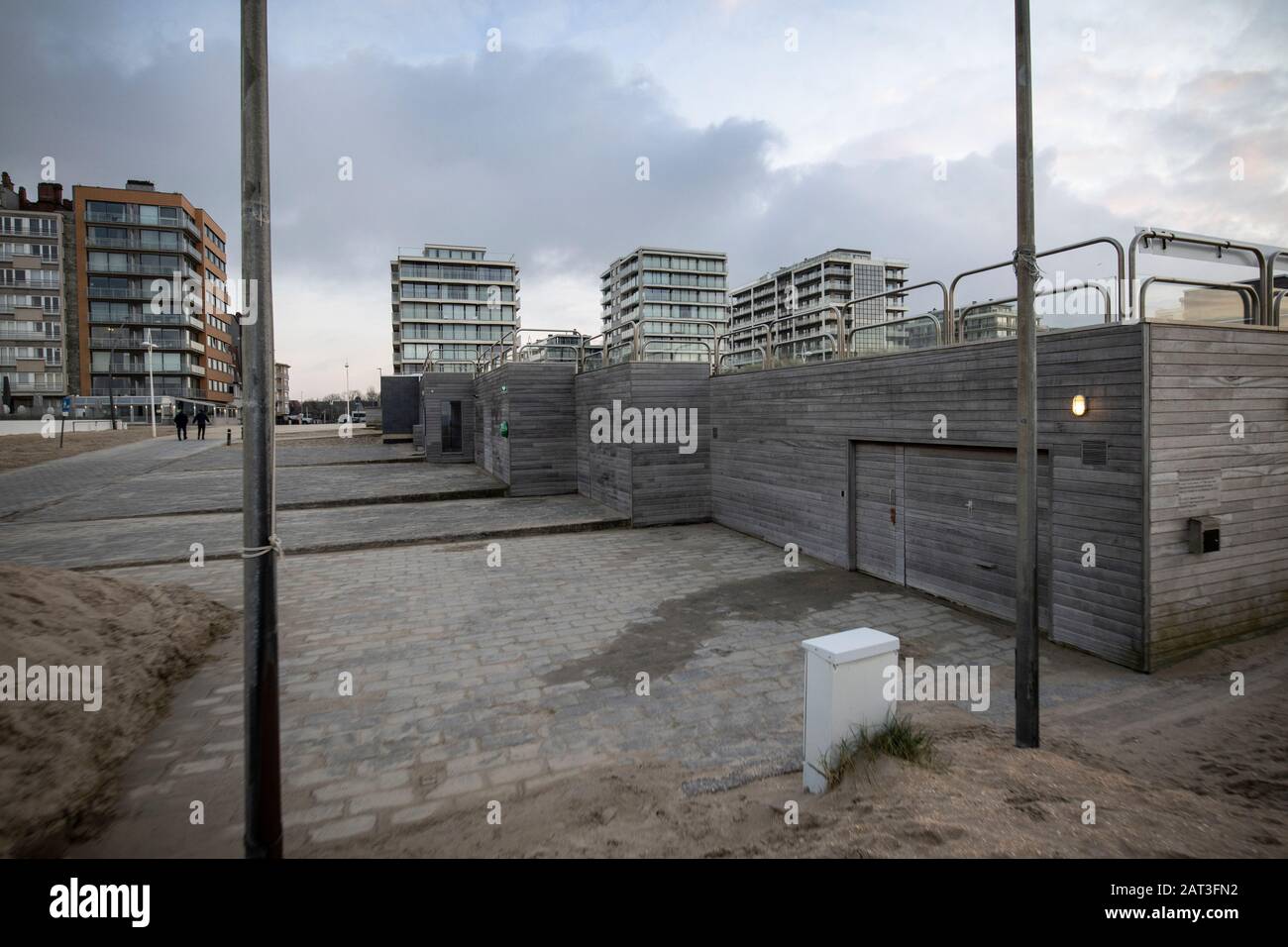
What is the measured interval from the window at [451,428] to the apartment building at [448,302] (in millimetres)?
61905

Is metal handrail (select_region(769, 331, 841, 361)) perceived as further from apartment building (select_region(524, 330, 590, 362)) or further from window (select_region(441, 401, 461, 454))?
window (select_region(441, 401, 461, 454))

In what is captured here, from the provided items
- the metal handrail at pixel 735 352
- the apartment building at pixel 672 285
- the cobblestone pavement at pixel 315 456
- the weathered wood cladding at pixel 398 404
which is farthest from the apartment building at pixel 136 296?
the metal handrail at pixel 735 352

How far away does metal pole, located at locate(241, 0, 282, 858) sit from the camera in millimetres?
3326

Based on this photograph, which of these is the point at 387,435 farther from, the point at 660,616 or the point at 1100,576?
the point at 1100,576

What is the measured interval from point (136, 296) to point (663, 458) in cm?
8115

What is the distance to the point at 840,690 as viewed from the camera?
4.20m

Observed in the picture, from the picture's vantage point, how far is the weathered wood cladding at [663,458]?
14609 millimetres

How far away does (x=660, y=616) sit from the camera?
830 cm

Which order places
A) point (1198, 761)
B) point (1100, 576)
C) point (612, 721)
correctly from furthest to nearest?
point (1100, 576)
point (612, 721)
point (1198, 761)

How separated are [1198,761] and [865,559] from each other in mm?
5804

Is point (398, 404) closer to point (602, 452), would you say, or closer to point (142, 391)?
point (602, 452)

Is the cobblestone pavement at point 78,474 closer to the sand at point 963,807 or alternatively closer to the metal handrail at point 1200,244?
the sand at point 963,807

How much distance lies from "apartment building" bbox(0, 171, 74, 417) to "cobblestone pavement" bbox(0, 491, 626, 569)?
74.6 metres

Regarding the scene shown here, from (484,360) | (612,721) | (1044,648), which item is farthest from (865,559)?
(484,360)
